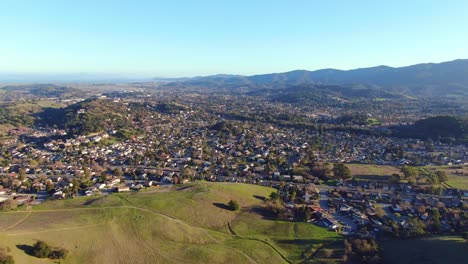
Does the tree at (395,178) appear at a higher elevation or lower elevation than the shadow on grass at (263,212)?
higher

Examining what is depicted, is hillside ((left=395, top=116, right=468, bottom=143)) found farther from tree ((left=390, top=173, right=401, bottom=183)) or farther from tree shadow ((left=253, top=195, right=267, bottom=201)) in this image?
tree shadow ((left=253, top=195, right=267, bottom=201))

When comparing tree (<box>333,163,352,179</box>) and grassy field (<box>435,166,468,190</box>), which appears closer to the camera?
grassy field (<box>435,166,468,190</box>)

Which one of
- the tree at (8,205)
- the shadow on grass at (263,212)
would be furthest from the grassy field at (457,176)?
the tree at (8,205)

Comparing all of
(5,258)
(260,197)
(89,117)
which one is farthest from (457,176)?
(89,117)

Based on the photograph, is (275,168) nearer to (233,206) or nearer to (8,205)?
(233,206)

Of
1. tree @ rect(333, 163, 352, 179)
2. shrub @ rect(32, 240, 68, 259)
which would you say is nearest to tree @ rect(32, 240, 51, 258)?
shrub @ rect(32, 240, 68, 259)

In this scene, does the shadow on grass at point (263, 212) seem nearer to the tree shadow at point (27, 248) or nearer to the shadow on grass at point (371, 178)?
the tree shadow at point (27, 248)
